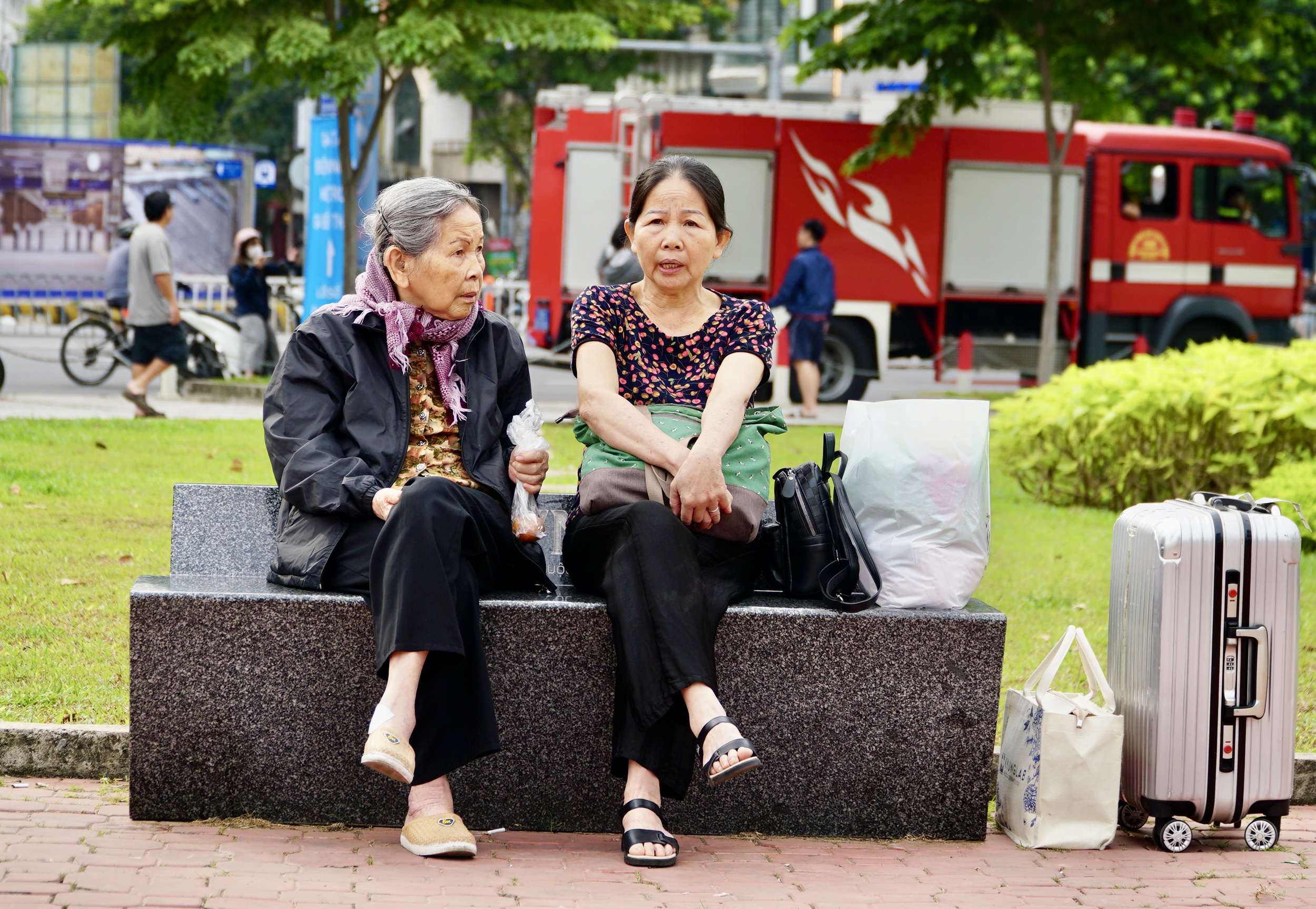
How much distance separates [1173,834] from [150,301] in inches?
377

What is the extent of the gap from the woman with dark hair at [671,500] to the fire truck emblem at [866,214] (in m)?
11.2

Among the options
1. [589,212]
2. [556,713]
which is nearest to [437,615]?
[556,713]

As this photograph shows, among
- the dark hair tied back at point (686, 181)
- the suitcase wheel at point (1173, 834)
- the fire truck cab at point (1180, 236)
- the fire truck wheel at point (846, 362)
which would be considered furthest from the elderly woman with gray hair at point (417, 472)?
the fire truck cab at point (1180, 236)

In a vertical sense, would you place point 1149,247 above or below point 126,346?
above

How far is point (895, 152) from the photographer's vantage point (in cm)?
1446

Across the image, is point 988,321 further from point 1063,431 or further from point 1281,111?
point 1281,111

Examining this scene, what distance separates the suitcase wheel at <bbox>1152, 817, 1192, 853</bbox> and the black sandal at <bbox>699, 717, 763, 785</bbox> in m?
1.07

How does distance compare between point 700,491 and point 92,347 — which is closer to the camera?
point 700,491

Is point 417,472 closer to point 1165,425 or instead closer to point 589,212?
point 1165,425

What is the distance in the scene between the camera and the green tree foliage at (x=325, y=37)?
471 inches

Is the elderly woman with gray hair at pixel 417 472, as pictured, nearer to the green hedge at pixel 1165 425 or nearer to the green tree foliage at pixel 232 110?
the green hedge at pixel 1165 425

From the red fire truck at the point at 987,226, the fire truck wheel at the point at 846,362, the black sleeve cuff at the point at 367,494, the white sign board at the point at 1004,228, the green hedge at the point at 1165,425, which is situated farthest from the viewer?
the white sign board at the point at 1004,228

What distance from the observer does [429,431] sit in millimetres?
3688

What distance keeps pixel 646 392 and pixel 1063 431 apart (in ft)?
18.0
